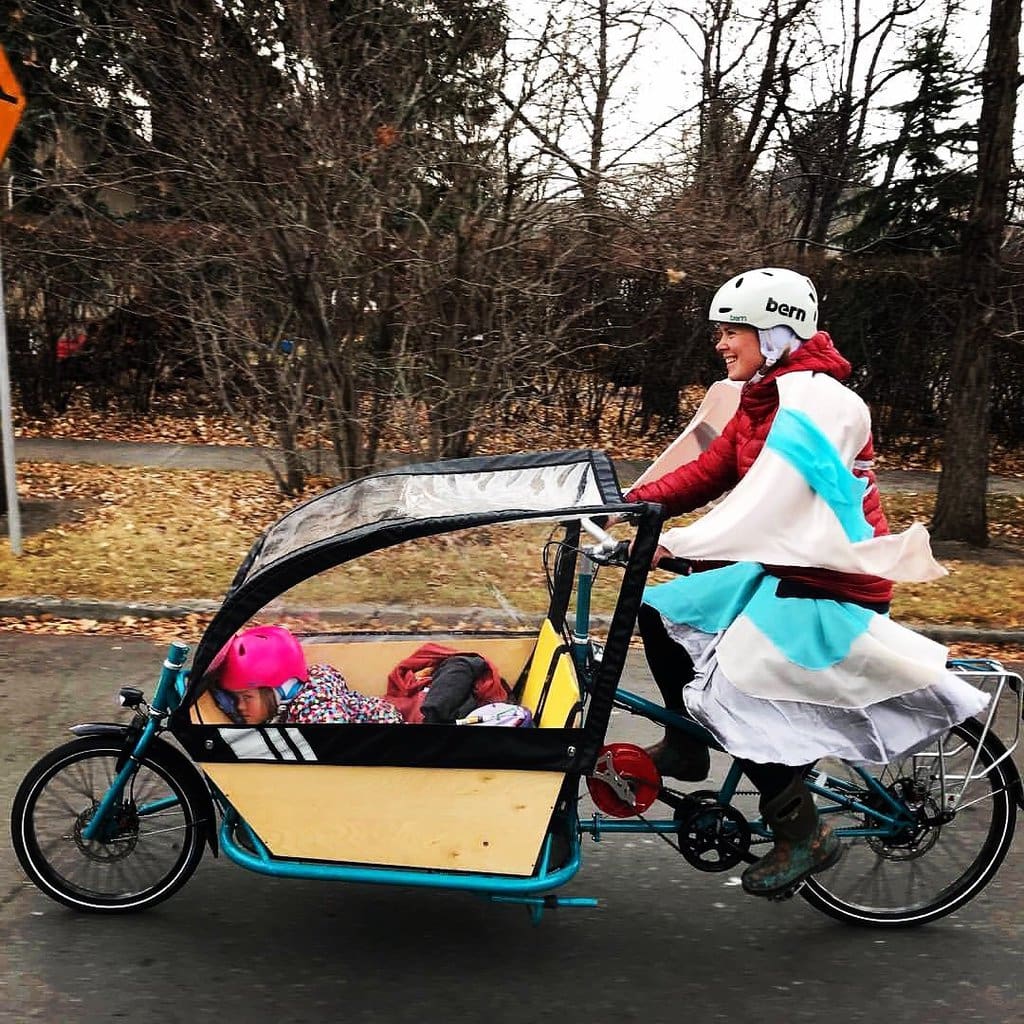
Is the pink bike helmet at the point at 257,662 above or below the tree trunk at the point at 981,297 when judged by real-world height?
below

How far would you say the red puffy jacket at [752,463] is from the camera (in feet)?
9.70

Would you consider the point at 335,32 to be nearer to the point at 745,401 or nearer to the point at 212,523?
the point at 212,523

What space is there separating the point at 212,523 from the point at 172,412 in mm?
4780

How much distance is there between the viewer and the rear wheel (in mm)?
3246

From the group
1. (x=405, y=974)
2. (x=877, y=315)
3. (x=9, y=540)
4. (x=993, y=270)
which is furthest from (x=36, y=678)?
(x=877, y=315)

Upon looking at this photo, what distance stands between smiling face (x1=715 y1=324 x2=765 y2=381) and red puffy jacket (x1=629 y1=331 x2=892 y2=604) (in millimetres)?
45

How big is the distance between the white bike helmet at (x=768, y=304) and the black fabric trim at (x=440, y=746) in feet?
3.92

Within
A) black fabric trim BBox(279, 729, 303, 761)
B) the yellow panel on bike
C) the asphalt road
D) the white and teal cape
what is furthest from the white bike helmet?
the asphalt road

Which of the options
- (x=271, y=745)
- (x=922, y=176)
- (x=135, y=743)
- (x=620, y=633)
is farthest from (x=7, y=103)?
(x=922, y=176)

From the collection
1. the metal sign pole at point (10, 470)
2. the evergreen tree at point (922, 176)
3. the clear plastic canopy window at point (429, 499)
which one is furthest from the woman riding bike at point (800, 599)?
the evergreen tree at point (922, 176)

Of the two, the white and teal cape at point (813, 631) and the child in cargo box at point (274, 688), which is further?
the child in cargo box at point (274, 688)

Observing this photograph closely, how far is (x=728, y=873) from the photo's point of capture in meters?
3.65

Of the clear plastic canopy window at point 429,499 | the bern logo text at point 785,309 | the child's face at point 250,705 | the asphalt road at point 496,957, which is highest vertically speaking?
the bern logo text at point 785,309

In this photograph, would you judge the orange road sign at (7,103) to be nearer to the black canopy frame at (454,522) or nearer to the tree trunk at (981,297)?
the black canopy frame at (454,522)
